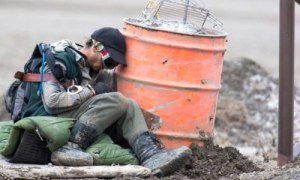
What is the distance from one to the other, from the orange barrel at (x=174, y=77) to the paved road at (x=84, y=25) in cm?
470

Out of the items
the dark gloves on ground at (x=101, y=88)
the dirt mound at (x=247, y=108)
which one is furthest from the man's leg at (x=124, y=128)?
the dirt mound at (x=247, y=108)

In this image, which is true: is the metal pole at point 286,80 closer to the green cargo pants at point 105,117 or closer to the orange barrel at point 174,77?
the orange barrel at point 174,77

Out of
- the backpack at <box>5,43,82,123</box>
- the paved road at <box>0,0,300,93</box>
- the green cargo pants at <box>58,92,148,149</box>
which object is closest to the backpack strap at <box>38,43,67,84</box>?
the backpack at <box>5,43,82,123</box>

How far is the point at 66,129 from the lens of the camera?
3555mm

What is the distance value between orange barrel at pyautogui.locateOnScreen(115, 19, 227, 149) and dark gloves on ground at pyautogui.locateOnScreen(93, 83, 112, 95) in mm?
185

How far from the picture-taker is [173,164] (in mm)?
3525

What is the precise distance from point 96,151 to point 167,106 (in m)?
0.68

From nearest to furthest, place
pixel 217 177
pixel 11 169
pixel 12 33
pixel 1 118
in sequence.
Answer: pixel 11 169
pixel 217 177
pixel 1 118
pixel 12 33

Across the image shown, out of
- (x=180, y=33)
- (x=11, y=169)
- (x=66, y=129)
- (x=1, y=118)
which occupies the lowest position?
(x=1, y=118)

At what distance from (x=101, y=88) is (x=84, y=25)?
13.2 m

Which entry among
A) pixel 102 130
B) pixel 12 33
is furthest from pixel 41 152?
pixel 12 33

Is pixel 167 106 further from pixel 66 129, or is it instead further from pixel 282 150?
pixel 282 150

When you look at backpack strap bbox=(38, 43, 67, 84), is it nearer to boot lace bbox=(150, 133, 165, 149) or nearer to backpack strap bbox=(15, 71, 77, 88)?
backpack strap bbox=(15, 71, 77, 88)

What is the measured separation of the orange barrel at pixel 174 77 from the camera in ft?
12.6
